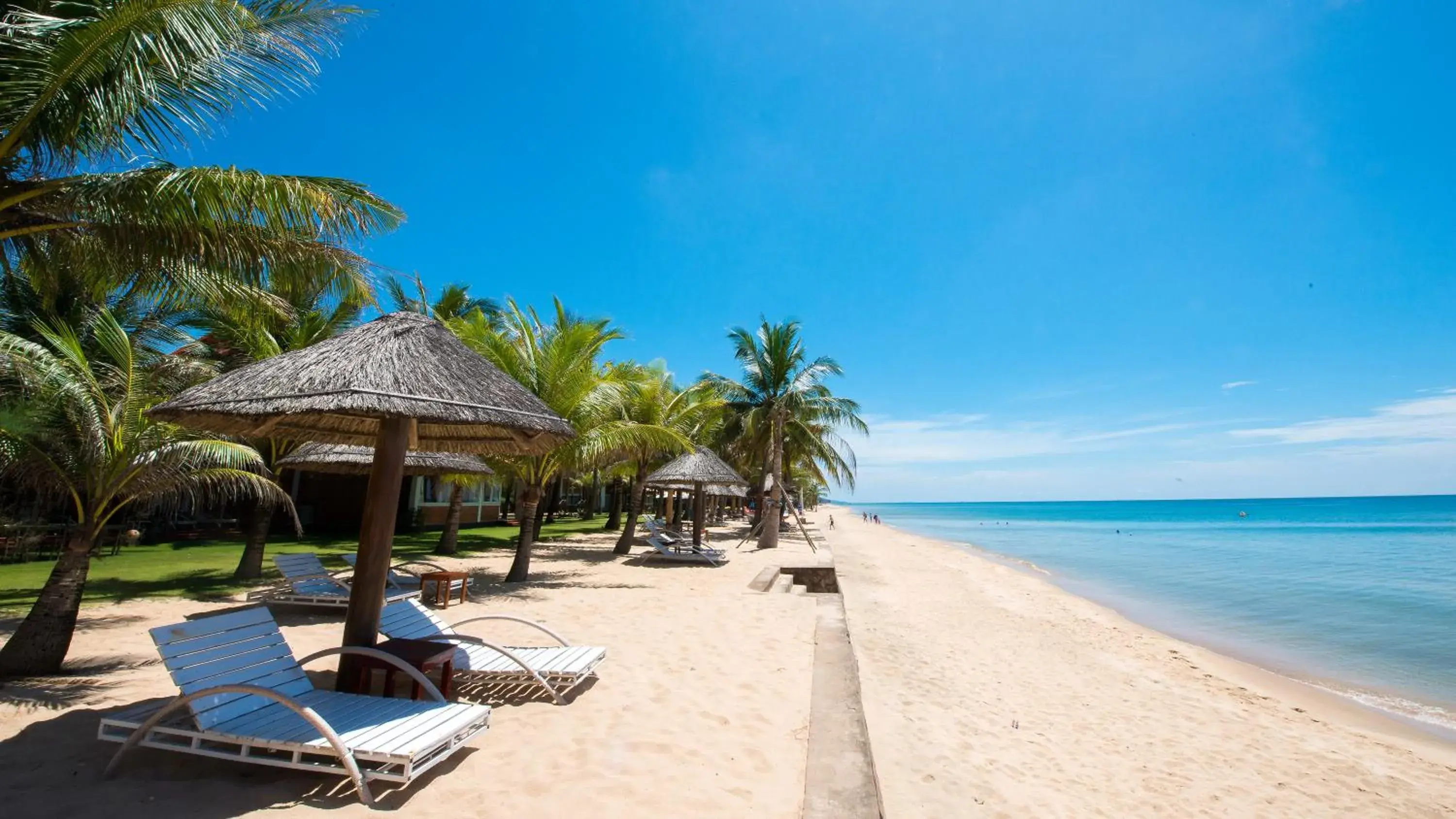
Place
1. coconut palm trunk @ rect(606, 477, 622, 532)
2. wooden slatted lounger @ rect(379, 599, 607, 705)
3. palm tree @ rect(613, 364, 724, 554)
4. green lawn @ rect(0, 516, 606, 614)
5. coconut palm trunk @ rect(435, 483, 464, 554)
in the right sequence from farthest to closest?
coconut palm trunk @ rect(606, 477, 622, 532) → palm tree @ rect(613, 364, 724, 554) → coconut palm trunk @ rect(435, 483, 464, 554) → green lawn @ rect(0, 516, 606, 614) → wooden slatted lounger @ rect(379, 599, 607, 705)

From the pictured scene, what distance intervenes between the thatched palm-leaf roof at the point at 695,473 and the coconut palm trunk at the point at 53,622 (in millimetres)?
10683

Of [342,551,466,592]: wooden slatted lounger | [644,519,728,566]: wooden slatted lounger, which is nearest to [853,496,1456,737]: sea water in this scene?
[644,519,728,566]: wooden slatted lounger

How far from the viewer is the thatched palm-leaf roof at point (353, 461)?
9.39 metres

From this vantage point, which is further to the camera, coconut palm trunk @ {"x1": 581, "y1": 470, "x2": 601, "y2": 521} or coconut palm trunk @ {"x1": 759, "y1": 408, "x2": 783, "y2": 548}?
coconut palm trunk @ {"x1": 581, "y1": 470, "x2": 601, "y2": 521}

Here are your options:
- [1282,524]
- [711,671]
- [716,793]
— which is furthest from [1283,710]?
[1282,524]

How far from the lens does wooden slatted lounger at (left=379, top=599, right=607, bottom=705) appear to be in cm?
469

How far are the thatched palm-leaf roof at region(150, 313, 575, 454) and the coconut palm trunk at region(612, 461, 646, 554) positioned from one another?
1029cm

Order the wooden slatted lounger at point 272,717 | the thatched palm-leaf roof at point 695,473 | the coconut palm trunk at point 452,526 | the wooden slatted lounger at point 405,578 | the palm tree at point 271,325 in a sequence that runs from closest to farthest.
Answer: the wooden slatted lounger at point 272,717, the palm tree at point 271,325, the wooden slatted lounger at point 405,578, the coconut palm trunk at point 452,526, the thatched palm-leaf roof at point 695,473

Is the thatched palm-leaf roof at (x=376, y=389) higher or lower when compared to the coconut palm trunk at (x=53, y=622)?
higher

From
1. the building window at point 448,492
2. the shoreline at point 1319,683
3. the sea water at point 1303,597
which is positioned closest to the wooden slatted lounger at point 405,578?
the building window at point 448,492

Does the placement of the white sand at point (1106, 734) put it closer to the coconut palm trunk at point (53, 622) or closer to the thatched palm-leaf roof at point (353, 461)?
the coconut palm trunk at point (53, 622)

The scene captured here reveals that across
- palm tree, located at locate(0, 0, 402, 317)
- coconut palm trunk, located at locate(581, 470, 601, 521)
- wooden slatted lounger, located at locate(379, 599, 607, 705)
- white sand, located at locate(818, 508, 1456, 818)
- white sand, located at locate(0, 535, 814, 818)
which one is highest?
palm tree, located at locate(0, 0, 402, 317)

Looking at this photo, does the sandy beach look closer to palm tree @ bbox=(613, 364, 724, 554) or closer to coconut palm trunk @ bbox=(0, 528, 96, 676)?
coconut palm trunk @ bbox=(0, 528, 96, 676)

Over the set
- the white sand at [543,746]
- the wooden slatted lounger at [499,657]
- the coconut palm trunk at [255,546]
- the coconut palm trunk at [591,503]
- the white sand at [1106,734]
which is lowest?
the white sand at [1106,734]
